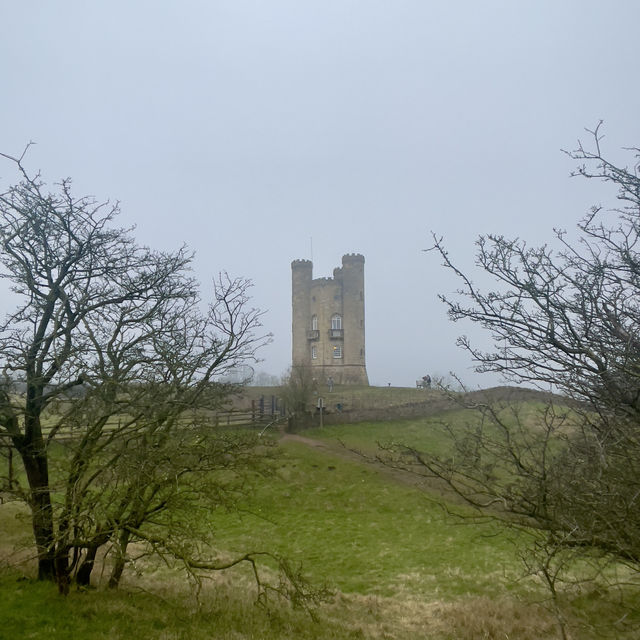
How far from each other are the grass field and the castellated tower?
92.8 feet

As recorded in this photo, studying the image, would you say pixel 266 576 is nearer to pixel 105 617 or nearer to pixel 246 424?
pixel 105 617

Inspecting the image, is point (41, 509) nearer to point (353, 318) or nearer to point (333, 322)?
point (353, 318)

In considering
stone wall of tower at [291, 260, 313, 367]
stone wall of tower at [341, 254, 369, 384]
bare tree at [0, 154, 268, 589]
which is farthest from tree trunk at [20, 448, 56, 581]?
stone wall of tower at [291, 260, 313, 367]

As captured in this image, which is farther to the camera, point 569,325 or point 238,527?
point 238,527

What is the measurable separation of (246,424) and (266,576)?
14.6 meters

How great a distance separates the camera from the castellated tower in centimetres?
4697

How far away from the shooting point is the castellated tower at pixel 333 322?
46969 millimetres

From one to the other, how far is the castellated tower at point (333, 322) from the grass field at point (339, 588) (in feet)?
92.8

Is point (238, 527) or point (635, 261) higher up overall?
point (635, 261)

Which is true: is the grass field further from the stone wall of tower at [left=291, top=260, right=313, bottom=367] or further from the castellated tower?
the stone wall of tower at [left=291, top=260, right=313, bottom=367]

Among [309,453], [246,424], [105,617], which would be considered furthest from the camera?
[246,424]

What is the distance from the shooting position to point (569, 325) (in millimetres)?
4305

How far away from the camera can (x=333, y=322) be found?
47906 millimetres

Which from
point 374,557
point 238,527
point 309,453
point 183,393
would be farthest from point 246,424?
point 183,393
